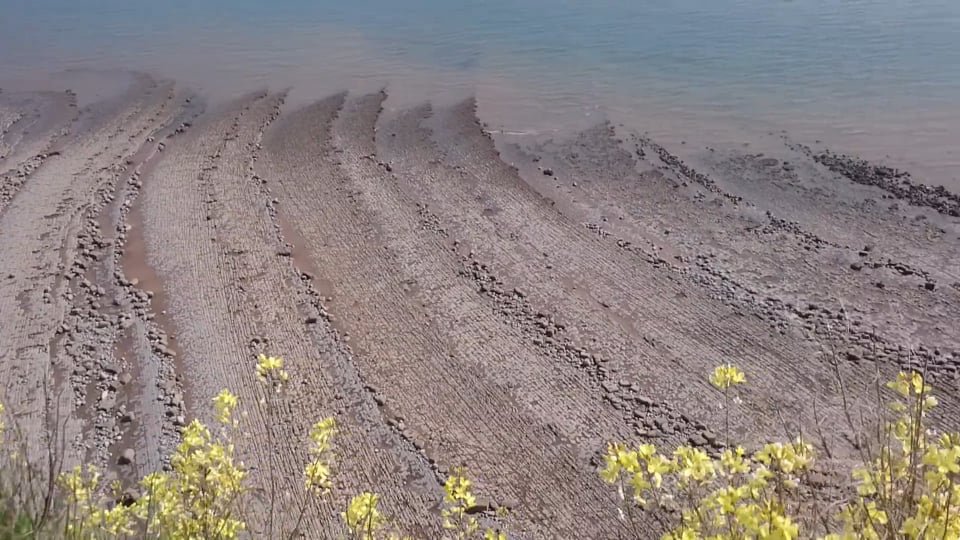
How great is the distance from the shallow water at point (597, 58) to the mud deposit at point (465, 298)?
1.31 meters

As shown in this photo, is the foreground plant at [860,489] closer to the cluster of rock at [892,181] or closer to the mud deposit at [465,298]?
the mud deposit at [465,298]

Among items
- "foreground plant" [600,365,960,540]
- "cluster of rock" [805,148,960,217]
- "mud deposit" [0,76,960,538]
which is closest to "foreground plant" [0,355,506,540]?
"foreground plant" [600,365,960,540]

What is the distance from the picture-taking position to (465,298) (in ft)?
30.9

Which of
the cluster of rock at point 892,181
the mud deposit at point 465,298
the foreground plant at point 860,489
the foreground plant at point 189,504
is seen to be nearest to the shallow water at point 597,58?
the cluster of rock at point 892,181

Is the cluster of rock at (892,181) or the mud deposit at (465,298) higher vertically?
the cluster of rock at (892,181)

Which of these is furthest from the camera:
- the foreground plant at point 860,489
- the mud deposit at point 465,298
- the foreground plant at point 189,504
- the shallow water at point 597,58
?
the shallow water at point 597,58

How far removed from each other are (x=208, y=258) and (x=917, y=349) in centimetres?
846

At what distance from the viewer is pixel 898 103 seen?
1416 cm

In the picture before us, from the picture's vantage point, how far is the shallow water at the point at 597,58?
14.0 metres

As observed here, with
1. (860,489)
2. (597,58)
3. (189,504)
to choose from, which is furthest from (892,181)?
(189,504)

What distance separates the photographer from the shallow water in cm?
1404

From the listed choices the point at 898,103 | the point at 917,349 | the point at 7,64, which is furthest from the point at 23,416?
the point at 7,64

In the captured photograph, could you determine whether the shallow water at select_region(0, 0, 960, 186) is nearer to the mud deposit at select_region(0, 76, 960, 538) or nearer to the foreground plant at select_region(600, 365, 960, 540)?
the mud deposit at select_region(0, 76, 960, 538)

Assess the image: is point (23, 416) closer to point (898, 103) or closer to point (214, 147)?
point (214, 147)
